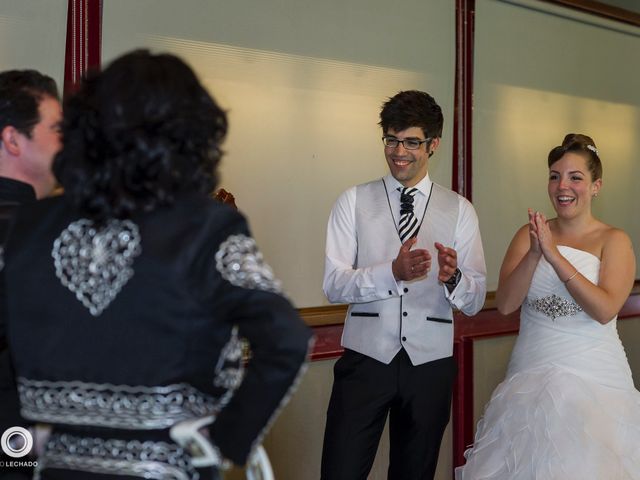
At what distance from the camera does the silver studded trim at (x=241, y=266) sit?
1468 millimetres

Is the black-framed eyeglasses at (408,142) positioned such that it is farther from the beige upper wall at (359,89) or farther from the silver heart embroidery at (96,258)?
the silver heart embroidery at (96,258)

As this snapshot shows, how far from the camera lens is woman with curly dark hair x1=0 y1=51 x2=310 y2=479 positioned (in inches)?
57.9

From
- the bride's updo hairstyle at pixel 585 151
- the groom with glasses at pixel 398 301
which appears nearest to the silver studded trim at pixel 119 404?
the groom with glasses at pixel 398 301

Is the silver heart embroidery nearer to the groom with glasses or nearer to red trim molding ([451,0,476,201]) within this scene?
the groom with glasses

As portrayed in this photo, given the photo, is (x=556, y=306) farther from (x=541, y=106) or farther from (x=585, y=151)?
(x=541, y=106)

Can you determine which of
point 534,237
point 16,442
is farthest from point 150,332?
point 534,237

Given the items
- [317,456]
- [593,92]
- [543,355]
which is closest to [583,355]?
[543,355]

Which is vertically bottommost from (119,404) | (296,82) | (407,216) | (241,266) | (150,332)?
(119,404)

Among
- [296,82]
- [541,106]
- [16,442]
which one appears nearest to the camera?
[16,442]

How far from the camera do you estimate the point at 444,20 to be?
4688 mm

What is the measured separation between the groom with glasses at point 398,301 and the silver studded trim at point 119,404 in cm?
158

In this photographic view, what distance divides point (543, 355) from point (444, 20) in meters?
2.14

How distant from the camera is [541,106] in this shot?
209 inches

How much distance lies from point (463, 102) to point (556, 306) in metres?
1.76
